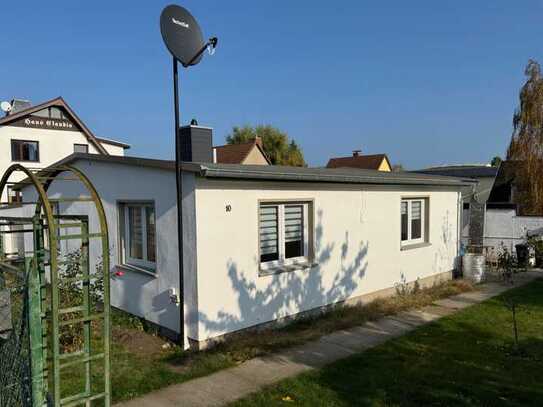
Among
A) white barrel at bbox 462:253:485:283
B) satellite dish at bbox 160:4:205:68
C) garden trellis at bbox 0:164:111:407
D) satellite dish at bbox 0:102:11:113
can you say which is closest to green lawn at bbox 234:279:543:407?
A: garden trellis at bbox 0:164:111:407

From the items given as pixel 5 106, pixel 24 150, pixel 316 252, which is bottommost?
pixel 316 252

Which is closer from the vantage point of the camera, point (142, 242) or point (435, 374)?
point (435, 374)

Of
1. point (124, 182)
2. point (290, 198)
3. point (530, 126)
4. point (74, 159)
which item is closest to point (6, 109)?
point (74, 159)

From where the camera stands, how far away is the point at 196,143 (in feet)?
28.0

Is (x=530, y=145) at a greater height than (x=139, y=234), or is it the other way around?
(x=530, y=145)

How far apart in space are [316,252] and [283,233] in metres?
0.87

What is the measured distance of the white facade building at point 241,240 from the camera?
652 cm

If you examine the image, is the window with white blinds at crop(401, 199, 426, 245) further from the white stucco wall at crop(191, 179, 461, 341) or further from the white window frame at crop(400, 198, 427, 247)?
the white stucco wall at crop(191, 179, 461, 341)

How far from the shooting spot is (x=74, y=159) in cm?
910

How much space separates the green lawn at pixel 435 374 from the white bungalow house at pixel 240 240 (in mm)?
1846

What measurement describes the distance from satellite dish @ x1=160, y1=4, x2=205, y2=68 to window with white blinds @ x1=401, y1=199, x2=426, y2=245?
633 centimetres

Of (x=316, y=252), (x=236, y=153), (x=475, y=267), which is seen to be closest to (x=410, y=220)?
(x=475, y=267)

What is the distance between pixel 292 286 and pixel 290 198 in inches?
63.4

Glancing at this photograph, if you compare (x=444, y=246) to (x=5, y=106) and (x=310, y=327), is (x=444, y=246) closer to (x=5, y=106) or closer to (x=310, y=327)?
(x=310, y=327)
